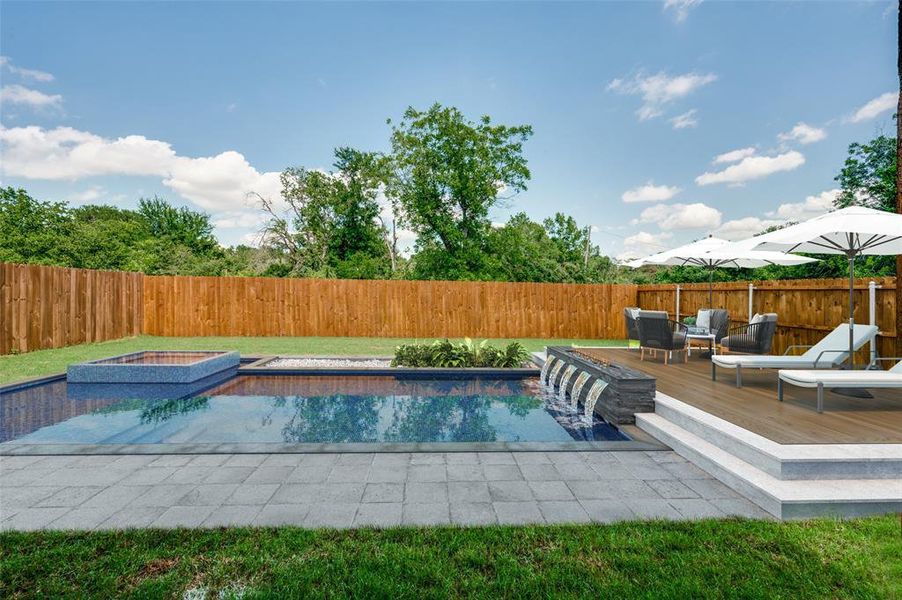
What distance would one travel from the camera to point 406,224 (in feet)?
72.9

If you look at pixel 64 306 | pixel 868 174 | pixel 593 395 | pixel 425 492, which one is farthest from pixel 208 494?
pixel 868 174

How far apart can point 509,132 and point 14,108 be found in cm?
1997

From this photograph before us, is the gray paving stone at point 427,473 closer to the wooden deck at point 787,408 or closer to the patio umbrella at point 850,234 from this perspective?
the wooden deck at point 787,408

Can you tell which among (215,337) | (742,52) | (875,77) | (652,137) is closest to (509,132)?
(652,137)

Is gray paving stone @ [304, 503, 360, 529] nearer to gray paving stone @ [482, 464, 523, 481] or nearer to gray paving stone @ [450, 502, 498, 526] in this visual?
gray paving stone @ [450, 502, 498, 526]

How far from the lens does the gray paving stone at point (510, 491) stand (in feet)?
10.4

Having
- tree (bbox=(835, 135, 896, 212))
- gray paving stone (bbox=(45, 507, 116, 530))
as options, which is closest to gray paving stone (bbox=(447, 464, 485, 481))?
gray paving stone (bbox=(45, 507, 116, 530))

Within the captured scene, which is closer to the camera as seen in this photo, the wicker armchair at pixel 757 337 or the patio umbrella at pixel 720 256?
the wicker armchair at pixel 757 337

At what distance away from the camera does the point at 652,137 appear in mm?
18516

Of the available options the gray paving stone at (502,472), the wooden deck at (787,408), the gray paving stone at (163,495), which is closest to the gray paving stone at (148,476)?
the gray paving stone at (163,495)

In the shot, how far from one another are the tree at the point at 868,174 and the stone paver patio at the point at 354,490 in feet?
57.9

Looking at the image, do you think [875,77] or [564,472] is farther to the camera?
[875,77]

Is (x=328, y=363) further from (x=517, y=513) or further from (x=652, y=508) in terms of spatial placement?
(x=652, y=508)

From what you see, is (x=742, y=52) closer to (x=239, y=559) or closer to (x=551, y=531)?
(x=551, y=531)
